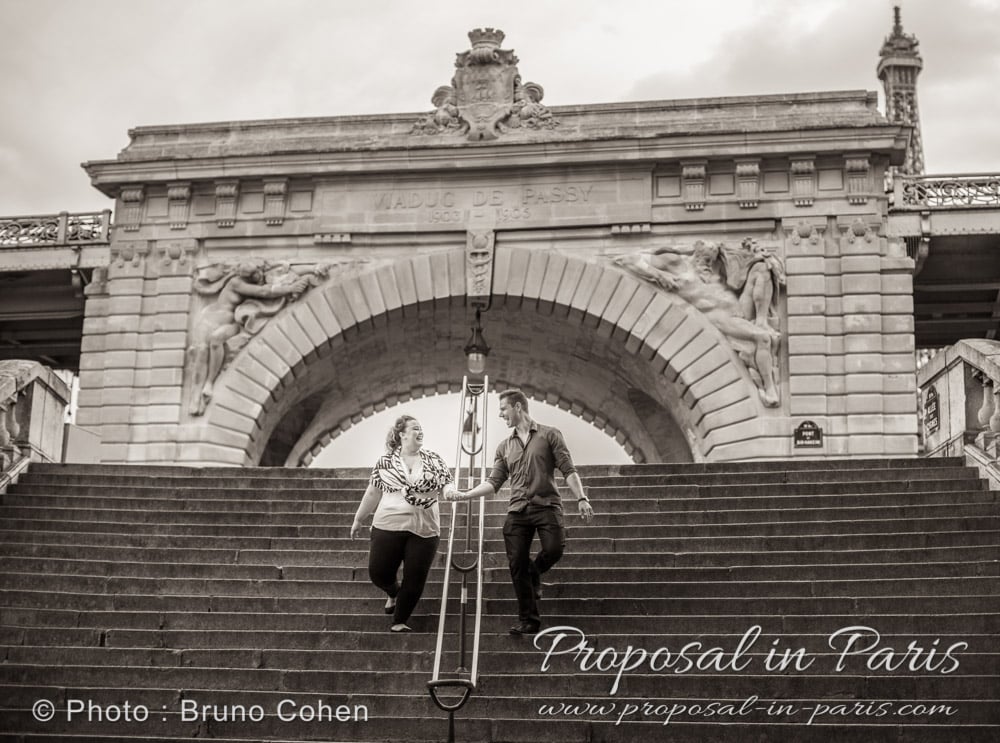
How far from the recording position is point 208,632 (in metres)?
11.0

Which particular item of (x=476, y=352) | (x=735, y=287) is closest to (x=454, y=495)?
(x=476, y=352)

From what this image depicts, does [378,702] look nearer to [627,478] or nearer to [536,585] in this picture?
[536,585]

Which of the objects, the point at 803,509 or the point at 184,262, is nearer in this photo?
the point at 803,509

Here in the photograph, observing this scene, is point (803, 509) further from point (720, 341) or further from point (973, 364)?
point (720, 341)

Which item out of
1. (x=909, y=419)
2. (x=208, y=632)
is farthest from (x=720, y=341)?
(x=208, y=632)

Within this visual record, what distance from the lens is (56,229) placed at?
2619cm

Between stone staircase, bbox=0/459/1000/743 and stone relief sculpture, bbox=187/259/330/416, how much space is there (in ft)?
29.5

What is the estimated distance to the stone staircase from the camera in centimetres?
950

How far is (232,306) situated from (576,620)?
48.4ft

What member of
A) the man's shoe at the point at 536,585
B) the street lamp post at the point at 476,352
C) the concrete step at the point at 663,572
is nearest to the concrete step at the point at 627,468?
the concrete step at the point at 663,572

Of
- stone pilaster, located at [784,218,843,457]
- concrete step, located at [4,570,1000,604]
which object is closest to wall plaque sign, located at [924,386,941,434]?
stone pilaster, located at [784,218,843,457]

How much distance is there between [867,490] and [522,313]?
11.0m

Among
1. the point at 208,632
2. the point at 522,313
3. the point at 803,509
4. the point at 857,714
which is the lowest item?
the point at 857,714

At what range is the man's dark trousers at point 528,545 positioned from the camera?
10.4m
